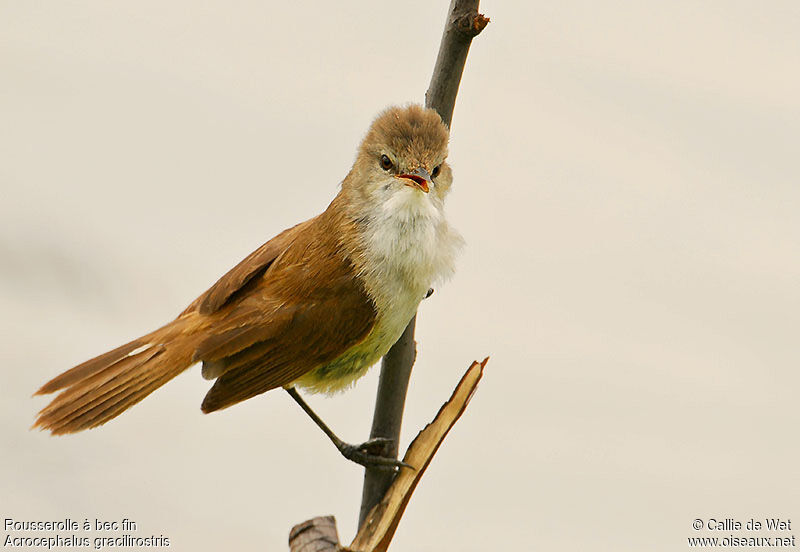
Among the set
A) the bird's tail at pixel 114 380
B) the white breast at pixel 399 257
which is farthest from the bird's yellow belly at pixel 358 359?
the bird's tail at pixel 114 380

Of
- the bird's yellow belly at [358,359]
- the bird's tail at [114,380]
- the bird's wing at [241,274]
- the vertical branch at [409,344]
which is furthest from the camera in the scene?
the bird's wing at [241,274]

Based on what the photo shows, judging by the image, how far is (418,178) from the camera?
168 cm

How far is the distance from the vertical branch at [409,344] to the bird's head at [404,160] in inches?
1.9

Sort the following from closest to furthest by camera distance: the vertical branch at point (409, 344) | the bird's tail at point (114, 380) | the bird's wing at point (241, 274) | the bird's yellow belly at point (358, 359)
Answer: the vertical branch at point (409, 344)
the bird's tail at point (114, 380)
the bird's yellow belly at point (358, 359)
the bird's wing at point (241, 274)

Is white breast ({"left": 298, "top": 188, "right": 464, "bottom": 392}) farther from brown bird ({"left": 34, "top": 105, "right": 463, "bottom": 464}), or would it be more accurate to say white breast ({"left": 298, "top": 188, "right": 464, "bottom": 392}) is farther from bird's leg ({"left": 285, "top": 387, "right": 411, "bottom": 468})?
bird's leg ({"left": 285, "top": 387, "right": 411, "bottom": 468})

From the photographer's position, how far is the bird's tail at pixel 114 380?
1.61m

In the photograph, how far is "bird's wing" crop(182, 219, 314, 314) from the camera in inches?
72.0

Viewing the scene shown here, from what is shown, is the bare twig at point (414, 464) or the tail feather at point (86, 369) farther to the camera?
the tail feather at point (86, 369)

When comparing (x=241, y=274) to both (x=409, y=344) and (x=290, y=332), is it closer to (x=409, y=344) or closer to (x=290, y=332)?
(x=290, y=332)

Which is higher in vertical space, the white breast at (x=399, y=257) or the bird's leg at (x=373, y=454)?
the white breast at (x=399, y=257)

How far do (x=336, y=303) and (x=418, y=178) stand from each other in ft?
1.03

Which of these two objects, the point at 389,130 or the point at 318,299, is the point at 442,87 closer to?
the point at 389,130

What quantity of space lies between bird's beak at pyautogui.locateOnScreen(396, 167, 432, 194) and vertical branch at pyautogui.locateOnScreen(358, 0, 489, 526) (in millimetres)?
125

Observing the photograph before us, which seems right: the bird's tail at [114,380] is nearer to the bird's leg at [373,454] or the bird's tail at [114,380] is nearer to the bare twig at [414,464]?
the bird's leg at [373,454]
